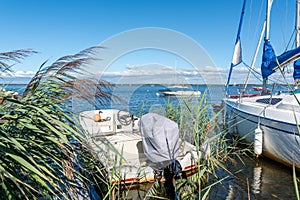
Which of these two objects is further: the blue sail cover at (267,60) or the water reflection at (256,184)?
the blue sail cover at (267,60)

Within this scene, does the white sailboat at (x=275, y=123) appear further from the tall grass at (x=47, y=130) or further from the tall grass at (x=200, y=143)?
the tall grass at (x=47, y=130)

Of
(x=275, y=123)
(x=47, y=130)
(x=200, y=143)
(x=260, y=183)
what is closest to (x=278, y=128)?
(x=275, y=123)

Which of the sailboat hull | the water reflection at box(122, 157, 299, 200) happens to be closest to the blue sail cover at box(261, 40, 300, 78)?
the sailboat hull

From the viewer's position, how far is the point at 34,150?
1.55m

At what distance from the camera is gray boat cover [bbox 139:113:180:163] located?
13.8ft

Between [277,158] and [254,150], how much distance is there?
0.50 m

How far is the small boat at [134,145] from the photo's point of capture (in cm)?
358

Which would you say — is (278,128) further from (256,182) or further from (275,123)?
(256,182)

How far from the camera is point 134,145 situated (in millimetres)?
5309

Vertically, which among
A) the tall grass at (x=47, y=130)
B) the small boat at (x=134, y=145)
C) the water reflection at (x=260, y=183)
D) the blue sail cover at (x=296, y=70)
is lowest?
the water reflection at (x=260, y=183)

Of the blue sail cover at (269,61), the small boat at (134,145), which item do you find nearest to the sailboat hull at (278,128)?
the blue sail cover at (269,61)

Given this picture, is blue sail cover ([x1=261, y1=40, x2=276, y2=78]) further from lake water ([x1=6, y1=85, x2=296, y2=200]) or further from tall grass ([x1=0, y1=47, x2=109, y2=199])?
tall grass ([x1=0, y1=47, x2=109, y2=199])

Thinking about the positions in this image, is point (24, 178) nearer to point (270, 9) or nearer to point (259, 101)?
point (259, 101)

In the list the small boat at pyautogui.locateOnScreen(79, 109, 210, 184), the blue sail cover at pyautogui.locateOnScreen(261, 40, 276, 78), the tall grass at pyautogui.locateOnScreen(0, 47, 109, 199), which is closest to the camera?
the tall grass at pyautogui.locateOnScreen(0, 47, 109, 199)
